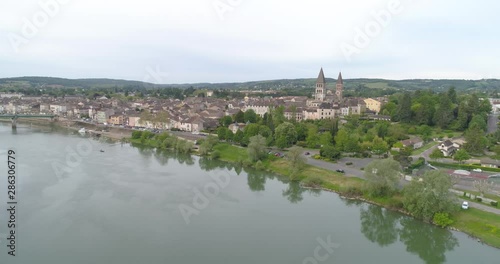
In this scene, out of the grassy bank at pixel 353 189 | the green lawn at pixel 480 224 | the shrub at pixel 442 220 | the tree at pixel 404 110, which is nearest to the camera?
the green lawn at pixel 480 224

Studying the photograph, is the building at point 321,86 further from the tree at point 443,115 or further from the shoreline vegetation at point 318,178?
the shoreline vegetation at point 318,178

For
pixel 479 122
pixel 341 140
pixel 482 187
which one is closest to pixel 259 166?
pixel 341 140

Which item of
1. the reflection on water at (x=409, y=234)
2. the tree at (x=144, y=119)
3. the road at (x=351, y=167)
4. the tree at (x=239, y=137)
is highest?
the tree at (x=144, y=119)

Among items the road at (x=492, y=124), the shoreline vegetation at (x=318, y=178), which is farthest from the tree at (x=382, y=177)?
the road at (x=492, y=124)

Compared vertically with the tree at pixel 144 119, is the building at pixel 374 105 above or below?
above

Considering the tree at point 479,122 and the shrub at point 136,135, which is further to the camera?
the shrub at point 136,135

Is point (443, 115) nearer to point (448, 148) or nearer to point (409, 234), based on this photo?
point (448, 148)
